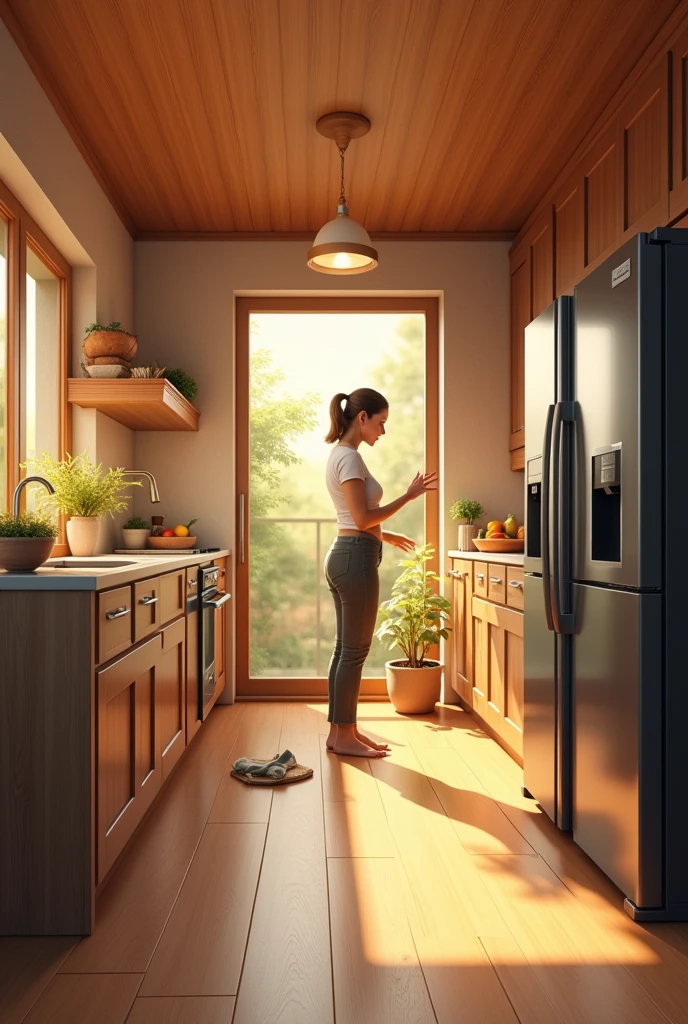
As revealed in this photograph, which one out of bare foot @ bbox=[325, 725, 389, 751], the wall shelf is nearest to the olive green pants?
bare foot @ bbox=[325, 725, 389, 751]

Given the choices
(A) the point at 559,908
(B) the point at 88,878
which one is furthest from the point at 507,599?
(B) the point at 88,878

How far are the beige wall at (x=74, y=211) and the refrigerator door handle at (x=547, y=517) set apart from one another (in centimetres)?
192

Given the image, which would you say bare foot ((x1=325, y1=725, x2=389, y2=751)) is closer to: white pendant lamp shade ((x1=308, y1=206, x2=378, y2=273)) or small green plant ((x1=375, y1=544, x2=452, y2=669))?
small green plant ((x1=375, y1=544, x2=452, y2=669))

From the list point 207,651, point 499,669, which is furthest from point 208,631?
point 499,669

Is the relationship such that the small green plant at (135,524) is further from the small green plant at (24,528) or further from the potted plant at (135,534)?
the small green plant at (24,528)

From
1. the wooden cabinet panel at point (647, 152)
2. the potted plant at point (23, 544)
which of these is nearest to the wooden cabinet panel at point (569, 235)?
the wooden cabinet panel at point (647, 152)

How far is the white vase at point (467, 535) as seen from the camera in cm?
467

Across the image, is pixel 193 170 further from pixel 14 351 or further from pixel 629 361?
pixel 629 361

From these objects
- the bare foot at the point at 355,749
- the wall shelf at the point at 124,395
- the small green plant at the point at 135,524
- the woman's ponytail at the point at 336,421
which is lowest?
the bare foot at the point at 355,749

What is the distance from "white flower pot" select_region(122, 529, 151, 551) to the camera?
4238 mm

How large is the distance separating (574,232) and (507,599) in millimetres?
1616

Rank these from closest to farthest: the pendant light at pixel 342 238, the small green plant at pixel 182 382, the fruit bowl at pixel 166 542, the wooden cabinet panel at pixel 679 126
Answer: the wooden cabinet panel at pixel 679 126 → the pendant light at pixel 342 238 → the fruit bowl at pixel 166 542 → the small green plant at pixel 182 382

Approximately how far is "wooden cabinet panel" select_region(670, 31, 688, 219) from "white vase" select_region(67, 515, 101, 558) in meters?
2.38

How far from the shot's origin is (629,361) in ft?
6.93
